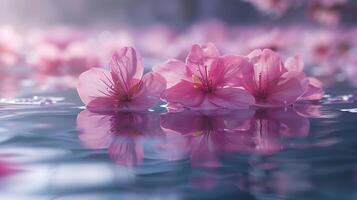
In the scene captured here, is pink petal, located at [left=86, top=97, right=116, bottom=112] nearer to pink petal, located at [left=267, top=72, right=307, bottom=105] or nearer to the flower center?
the flower center

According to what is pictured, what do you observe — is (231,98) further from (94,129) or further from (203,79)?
(94,129)

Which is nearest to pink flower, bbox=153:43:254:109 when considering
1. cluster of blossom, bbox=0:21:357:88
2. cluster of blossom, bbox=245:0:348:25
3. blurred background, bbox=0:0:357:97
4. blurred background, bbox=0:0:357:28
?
cluster of blossom, bbox=0:21:357:88

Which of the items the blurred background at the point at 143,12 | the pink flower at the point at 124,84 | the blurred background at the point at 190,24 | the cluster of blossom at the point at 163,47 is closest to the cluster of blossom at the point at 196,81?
the pink flower at the point at 124,84

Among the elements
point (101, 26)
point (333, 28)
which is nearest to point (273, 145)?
point (333, 28)

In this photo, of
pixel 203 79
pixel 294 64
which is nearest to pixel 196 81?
pixel 203 79

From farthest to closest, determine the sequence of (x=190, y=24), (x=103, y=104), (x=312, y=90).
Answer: (x=190, y=24), (x=312, y=90), (x=103, y=104)
